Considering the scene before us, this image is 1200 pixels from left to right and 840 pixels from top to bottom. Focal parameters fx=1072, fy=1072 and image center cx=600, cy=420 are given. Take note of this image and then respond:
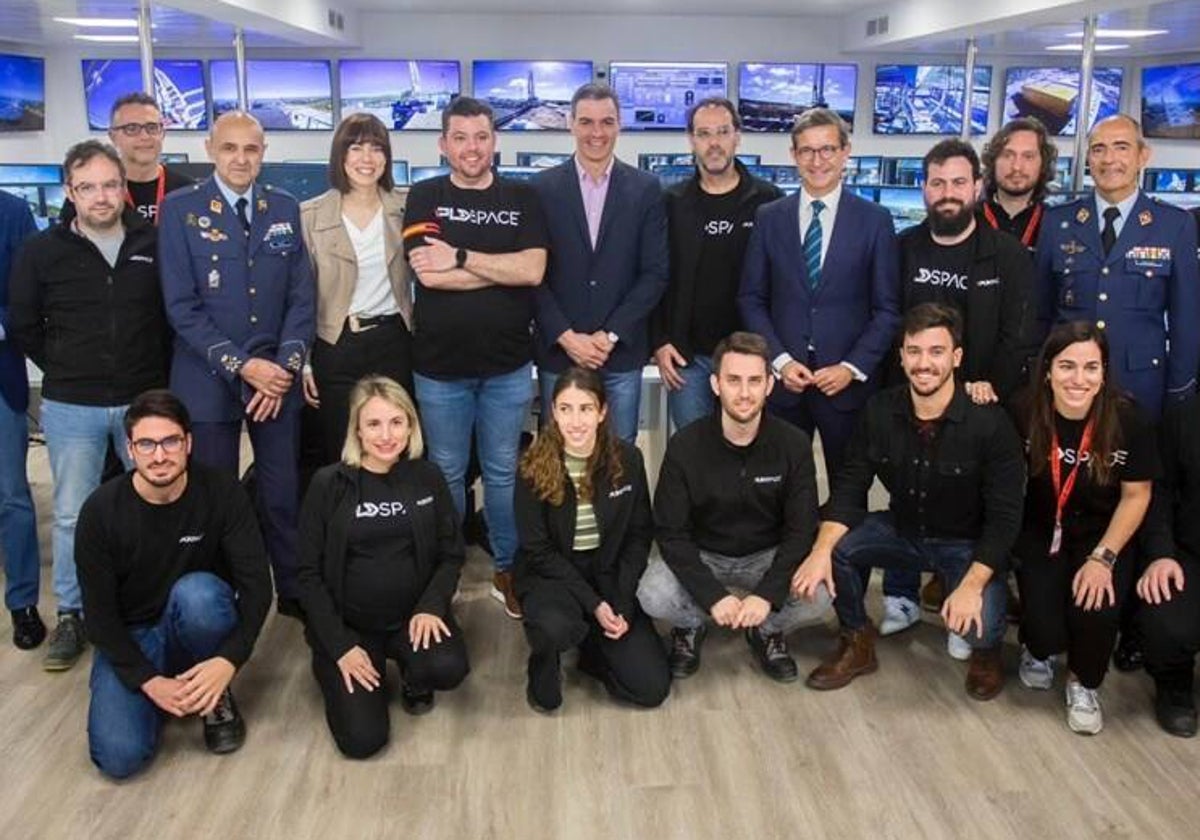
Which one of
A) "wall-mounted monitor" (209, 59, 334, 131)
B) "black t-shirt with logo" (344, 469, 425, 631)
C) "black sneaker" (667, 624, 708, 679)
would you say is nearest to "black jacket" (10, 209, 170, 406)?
"black t-shirt with logo" (344, 469, 425, 631)

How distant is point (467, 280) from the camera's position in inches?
125

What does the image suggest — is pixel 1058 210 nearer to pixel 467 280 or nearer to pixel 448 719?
pixel 467 280

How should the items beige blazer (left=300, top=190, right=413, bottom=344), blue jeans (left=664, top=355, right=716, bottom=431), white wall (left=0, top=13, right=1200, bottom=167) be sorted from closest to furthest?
beige blazer (left=300, top=190, right=413, bottom=344), blue jeans (left=664, top=355, right=716, bottom=431), white wall (left=0, top=13, right=1200, bottom=167)

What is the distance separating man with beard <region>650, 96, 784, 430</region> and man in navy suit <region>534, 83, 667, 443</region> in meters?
0.10

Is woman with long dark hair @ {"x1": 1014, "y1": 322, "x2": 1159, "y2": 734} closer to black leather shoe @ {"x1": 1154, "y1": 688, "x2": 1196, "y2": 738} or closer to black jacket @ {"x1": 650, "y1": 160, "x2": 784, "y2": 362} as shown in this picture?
black leather shoe @ {"x1": 1154, "y1": 688, "x2": 1196, "y2": 738}

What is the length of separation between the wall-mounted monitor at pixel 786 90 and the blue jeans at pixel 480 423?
269 inches

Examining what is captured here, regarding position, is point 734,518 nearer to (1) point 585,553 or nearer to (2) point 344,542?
(1) point 585,553

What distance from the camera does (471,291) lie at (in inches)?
126

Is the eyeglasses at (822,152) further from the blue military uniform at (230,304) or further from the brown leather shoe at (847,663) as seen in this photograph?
the blue military uniform at (230,304)

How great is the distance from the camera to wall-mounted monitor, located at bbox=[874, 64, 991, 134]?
9.65 m

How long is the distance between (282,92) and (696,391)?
23.7ft

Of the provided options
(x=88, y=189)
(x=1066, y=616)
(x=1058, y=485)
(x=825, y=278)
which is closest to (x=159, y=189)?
(x=88, y=189)

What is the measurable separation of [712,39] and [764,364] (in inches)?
284

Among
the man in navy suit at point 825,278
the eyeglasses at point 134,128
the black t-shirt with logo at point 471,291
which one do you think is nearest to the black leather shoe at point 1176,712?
the man in navy suit at point 825,278
